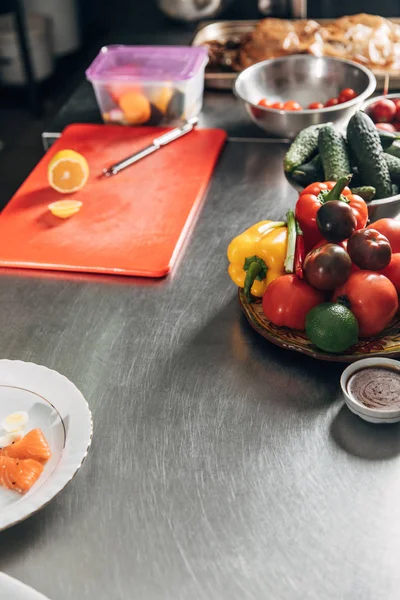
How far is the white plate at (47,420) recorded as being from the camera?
95 centimetres

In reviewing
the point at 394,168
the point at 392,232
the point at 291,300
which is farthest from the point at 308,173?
the point at 291,300

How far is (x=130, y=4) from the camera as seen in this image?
312cm

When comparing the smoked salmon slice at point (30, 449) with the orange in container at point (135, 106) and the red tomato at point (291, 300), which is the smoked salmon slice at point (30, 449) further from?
the orange in container at point (135, 106)

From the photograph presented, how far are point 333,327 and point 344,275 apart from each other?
0.29ft

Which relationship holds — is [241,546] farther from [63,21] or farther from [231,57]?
[63,21]

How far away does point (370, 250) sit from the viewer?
1.15 meters

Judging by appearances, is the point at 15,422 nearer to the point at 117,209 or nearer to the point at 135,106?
the point at 117,209

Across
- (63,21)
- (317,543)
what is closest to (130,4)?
(63,21)

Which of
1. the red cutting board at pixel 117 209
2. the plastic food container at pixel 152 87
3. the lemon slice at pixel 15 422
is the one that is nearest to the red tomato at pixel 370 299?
the red cutting board at pixel 117 209

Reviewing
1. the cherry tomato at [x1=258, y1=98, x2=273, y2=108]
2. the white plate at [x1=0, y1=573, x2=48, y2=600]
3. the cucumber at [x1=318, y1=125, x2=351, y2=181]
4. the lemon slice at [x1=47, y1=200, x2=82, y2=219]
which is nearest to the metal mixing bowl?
the cherry tomato at [x1=258, y1=98, x2=273, y2=108]

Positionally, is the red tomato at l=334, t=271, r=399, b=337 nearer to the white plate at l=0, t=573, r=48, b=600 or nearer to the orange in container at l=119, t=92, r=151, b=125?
the white plate at l=0, t=573, r=48, b=600

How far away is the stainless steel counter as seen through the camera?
0.89 meters

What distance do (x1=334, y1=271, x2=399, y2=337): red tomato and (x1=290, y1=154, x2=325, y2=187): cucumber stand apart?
0.35 m

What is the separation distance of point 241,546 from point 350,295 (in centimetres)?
44
